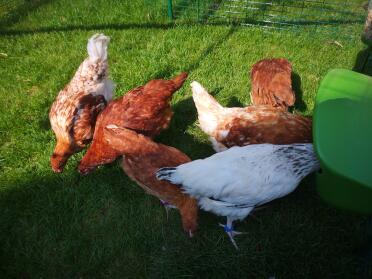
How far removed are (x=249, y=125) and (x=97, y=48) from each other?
1762 mm

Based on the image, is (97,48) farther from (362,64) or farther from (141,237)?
(362,64)

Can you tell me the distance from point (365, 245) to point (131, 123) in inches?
87.3

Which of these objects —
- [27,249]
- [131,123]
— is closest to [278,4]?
[131,123]

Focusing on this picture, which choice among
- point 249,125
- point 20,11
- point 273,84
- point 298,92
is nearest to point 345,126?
point 249,125

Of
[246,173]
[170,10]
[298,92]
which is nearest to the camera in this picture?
[246,173]

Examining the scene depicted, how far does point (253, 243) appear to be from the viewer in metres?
2.81

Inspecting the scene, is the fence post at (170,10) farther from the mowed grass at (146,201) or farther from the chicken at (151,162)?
the chicken at (151,162)

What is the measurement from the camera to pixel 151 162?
2.69m

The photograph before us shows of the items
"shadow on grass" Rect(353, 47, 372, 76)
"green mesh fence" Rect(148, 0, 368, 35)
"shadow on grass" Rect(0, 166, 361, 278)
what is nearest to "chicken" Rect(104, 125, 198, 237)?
"shadow on grass" Rect(0, 166, 361, 278)

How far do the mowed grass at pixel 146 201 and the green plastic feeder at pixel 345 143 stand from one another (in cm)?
85

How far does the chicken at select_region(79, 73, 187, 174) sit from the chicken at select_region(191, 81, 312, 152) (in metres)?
0.35

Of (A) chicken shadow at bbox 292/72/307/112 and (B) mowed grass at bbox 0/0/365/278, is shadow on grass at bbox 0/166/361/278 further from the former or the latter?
(A) chicken shadow at bbox 292/72/307/112

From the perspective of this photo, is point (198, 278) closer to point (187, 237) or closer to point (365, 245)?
point (187, 237)

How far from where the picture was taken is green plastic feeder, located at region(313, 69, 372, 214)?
184cm
